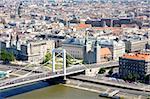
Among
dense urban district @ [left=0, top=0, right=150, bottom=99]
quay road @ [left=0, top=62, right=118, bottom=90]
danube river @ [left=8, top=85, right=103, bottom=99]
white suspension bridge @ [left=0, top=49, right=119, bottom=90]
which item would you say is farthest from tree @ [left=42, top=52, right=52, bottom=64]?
danube river @ [left=8, top=85, right=103, bottom=99]

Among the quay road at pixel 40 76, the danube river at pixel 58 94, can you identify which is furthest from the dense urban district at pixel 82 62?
the danube river at pixel 58 94

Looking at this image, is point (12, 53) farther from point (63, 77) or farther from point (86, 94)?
point (86, 94)

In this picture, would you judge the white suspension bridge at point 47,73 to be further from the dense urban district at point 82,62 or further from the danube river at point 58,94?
the danube river at point 58,94

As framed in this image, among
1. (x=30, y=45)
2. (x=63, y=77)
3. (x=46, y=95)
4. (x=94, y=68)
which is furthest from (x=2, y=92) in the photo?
(x=30, y=45)

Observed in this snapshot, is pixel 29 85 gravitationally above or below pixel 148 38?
below

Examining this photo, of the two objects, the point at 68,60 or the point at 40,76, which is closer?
the point at 40,76

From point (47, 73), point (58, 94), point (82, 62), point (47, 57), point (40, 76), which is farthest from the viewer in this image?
point (47, 57)

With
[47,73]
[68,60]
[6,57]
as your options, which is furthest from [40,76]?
[6,57]

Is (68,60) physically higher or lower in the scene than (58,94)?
higher

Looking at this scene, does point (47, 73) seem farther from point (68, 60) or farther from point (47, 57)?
point (47, 57)
